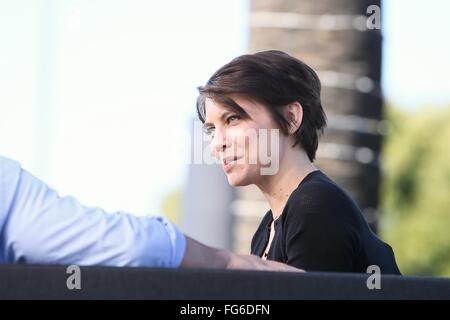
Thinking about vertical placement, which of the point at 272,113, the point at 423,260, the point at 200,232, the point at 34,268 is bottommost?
the point at 423,260

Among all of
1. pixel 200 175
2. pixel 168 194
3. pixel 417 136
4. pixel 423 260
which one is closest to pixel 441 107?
pixel 417 136

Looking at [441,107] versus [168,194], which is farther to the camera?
[168,194]

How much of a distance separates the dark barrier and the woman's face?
2.95 ft

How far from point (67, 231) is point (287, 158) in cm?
130

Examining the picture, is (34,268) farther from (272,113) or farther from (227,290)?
(272,113)

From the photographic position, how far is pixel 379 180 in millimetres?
5914

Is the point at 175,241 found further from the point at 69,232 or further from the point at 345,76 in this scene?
the point at 345,76

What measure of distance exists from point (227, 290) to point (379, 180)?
3.94 metres

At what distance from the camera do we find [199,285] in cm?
204

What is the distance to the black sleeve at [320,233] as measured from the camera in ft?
8.82

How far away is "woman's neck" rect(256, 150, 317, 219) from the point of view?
10.5 ft

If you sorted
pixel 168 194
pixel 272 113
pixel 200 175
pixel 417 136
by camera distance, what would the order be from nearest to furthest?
pixel 272 113 < pixel 200 175 < pixel 417 136 < pixel 168 194

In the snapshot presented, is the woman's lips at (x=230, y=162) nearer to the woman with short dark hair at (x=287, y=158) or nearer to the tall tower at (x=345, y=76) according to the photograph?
the woman with short dark hair at (x=287, y=158)

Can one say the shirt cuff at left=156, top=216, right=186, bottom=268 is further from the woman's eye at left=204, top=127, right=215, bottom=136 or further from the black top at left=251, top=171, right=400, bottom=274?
the woman's eye at left=204, top=127, right=215, bottom=136
